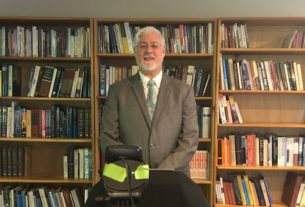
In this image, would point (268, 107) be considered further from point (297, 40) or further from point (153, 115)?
point (153, 115)

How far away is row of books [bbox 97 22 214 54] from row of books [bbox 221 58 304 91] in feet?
0.88

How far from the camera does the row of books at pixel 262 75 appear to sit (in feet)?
7.54

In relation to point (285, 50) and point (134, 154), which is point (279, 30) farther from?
point (134, 154)

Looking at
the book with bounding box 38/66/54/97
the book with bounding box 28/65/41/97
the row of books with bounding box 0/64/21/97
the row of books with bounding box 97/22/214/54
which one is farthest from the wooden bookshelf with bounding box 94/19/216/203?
the row of books with bounding box 0/64/21/97

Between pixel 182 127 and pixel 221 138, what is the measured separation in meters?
0.85

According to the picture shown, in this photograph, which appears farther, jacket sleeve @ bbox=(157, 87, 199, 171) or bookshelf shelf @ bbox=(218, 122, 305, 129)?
bookshelf shelf @ bbox=(218, 122, 305, 129)

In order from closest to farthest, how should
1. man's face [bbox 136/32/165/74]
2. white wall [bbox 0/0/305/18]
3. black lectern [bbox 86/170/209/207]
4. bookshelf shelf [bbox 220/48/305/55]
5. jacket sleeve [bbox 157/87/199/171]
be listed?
black lectern [bbox 86/170/209/207]
jacket sleeve [bbox 157/87/199/171]
man's face [bbox 136/32/165/74]
bookshelf shelf [bbox 220/48/305/55]
white wall [bbox 0/0/305/18]

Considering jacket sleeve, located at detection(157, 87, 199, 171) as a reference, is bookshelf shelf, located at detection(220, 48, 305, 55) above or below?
above

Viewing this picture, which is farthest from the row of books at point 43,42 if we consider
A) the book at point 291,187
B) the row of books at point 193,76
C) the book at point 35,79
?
the book at point 291,187

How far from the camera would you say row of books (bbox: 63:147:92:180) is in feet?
7.79

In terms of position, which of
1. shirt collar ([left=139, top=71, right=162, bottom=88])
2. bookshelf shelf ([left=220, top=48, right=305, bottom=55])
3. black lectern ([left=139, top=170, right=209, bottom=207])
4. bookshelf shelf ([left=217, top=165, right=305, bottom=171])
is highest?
bookshelf shelf ([left=220, top=48, right=305, bottom=55])

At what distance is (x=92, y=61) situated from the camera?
88.0 inches

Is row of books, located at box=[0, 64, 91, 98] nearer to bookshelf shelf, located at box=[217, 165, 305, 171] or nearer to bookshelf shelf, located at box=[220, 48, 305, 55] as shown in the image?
bookshelf shelf, located at box=[220, 48, 305, 55]

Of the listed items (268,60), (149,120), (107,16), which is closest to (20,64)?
(107,16)
